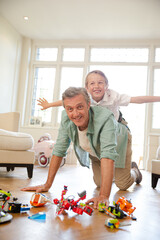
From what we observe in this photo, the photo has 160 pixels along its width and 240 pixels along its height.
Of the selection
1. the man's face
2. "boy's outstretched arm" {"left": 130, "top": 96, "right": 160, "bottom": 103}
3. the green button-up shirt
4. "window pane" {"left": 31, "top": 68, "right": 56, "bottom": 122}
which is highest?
"window pane" {"left": 31, "top": 68, "right": 56, "bottom": 122}

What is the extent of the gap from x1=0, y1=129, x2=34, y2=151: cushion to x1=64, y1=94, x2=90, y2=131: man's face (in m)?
1.16

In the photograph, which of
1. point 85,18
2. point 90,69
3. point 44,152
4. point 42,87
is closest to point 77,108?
point 44,152

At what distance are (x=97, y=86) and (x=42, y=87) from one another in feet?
15.8

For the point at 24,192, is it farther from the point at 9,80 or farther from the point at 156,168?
the point at 9,80

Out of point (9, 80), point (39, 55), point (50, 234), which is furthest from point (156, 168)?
point (39, 55)

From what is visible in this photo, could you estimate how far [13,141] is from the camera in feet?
7.95

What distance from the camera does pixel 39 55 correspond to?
22.2 feet

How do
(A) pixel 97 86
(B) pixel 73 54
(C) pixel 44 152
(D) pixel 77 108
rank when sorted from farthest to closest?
1. (B) pixel 73 54
2. (C) pixel 44 152
3. (A) pixel 97 86
4. (D) pixel 77 108

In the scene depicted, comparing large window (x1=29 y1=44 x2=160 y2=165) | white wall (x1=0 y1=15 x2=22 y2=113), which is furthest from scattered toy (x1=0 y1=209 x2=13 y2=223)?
large window (x1=29 y1=44 x2=160 y2=165)

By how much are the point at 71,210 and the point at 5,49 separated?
5.27 meters

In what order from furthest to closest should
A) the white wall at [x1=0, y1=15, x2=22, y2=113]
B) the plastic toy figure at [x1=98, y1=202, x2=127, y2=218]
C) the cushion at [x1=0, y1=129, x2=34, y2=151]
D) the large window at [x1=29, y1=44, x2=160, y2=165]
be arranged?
the large window at [x1=29, y1=44, x2=160, y2=165] < the white wall at [x1=0, y1=15, x2=22, y2=113] < the cushion at [x1=0, y1=129, x2=34, y2=151] < the plastic toy figure at [x1=98, y1=202, x2=127, y2=218]

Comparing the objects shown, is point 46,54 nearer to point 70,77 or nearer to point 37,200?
point 70,77

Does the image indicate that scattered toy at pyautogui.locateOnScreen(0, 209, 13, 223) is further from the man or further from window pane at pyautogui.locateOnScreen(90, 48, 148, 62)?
window pane at pyautogui.locateOnScreen(90, 48, 148, 62)

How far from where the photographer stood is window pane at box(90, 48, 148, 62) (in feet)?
20.2
